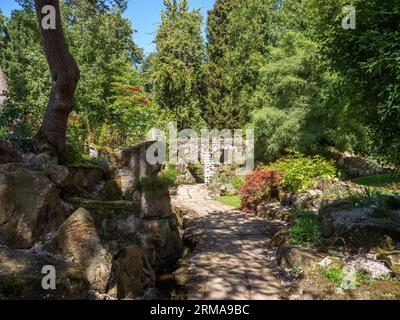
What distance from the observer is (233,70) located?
31031mm

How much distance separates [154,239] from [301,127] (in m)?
13.2

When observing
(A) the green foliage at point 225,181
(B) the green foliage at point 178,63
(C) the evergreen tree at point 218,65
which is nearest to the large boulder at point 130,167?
(A) the green foliage at point 225,181

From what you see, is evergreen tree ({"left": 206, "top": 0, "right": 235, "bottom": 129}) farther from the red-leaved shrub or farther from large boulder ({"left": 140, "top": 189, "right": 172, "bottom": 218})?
large boulder ({"left": 140, "top": 189, "right": 172, "bottom": 218})

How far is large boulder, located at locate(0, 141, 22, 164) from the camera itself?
6242 mm

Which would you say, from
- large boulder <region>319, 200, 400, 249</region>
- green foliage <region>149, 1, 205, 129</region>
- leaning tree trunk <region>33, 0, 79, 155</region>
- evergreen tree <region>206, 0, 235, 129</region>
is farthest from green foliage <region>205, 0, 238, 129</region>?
leaning tree trunk <region>33, 0, 79, 155</region>

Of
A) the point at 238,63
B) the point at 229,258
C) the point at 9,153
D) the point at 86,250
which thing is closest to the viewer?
the point at 86,250

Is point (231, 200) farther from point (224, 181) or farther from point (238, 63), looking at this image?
point (238, 63)

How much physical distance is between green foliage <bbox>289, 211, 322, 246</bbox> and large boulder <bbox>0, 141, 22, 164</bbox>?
5908mm

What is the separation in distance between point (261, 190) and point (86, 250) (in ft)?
31.0

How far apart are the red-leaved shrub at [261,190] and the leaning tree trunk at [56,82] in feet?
26.5

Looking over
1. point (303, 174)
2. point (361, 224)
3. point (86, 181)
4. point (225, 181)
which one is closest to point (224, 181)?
point (225, 181)

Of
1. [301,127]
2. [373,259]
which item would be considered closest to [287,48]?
[301,127]

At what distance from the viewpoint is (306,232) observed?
7.86 m
